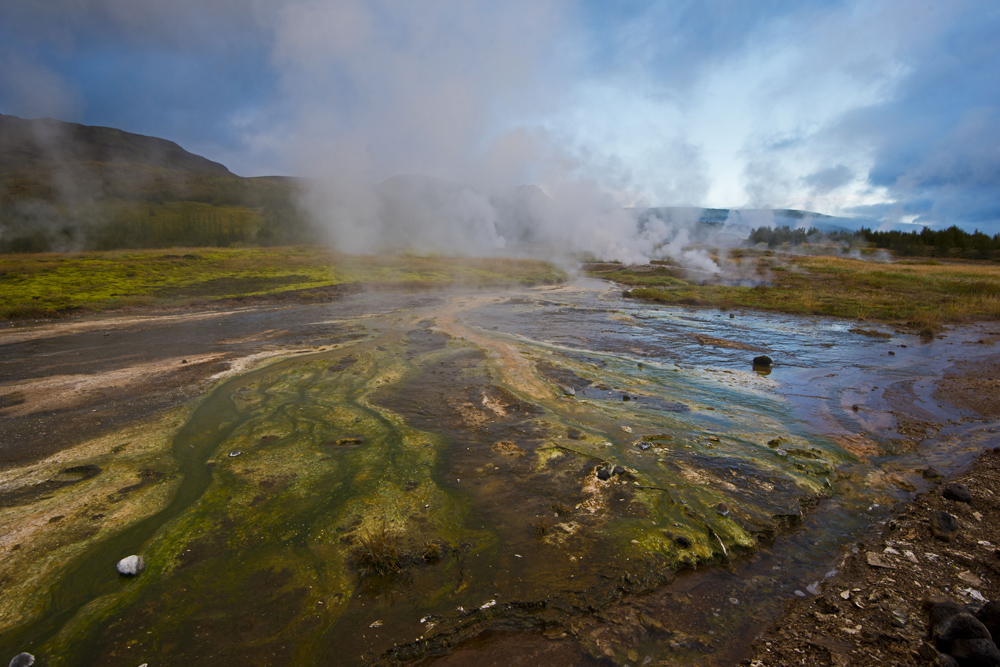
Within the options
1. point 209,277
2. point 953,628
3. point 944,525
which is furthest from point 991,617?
point 209,277

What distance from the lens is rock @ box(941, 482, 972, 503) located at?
5602 mm

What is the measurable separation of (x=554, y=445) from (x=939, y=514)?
5.02 metres

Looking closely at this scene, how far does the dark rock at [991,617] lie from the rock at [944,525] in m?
1.68

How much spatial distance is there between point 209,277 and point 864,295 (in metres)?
43.2

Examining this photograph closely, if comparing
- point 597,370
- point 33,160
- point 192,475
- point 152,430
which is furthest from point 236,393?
point 33,160

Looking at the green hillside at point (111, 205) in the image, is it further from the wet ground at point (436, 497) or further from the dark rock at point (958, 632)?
the dark rock at point (958, 632)

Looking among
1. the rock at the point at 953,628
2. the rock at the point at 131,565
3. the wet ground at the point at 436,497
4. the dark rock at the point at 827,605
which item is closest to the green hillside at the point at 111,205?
the wet ground at the point at 436,497

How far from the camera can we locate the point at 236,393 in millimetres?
9633

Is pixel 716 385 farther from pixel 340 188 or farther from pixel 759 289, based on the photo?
pixel 340 188

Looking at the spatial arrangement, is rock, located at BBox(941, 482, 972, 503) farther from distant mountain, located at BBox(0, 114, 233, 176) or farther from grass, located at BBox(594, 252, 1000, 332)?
distant mountain, located at BBox(0, 114, 233, 176)

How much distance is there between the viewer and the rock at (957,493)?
18.4 feet

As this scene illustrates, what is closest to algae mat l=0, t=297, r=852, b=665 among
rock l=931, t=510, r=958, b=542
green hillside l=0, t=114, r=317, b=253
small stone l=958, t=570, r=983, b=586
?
rock l=931, t=510, r=958, b=542

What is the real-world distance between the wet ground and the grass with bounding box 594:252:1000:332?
435 inches

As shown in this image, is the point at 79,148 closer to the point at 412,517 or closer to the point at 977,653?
the point at 412,517
